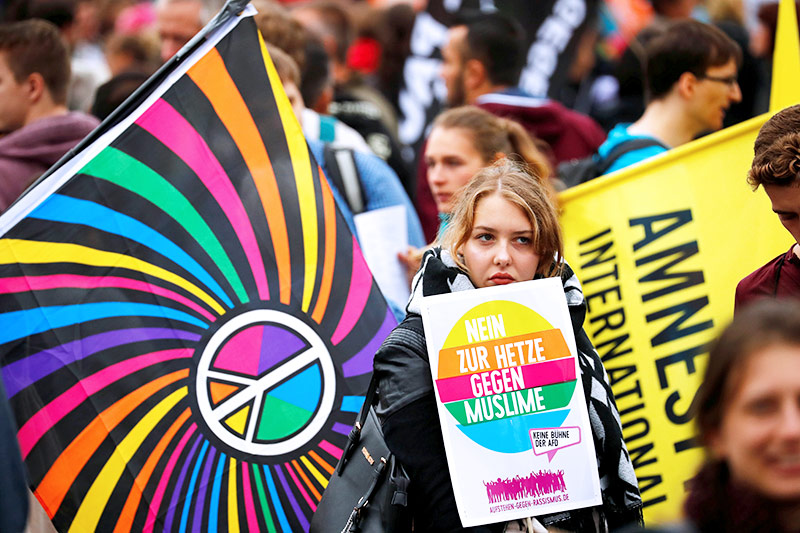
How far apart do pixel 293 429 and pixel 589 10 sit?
4.30 m

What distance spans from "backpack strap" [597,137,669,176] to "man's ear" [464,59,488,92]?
1.65 meters

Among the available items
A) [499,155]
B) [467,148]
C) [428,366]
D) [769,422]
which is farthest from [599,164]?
[769,422]

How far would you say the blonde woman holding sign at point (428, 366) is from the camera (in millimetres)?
2527

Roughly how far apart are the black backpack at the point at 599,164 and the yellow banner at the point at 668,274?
57 centimetres

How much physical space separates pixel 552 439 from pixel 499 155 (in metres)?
1.73

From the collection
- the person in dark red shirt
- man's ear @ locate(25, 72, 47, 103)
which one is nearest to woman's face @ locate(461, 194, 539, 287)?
the person in dark red shirt

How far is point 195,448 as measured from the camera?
9.80 ft

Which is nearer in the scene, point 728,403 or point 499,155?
point 728,403

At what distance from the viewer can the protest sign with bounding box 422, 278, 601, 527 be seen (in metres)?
2.47

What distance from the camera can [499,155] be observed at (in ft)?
13.1

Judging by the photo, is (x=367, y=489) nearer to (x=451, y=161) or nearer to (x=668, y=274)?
(x=668, y=274)

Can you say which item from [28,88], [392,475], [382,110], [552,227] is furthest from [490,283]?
[382,110]

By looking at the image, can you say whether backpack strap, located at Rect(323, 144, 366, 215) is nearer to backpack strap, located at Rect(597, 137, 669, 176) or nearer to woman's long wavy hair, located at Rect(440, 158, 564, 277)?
backpack strap, located at Rect(597, 137, 669, 176)

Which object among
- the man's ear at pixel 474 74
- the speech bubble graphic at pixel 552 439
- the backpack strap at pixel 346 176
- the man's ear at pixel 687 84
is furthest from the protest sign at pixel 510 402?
the man's ear at pixel 474 74
